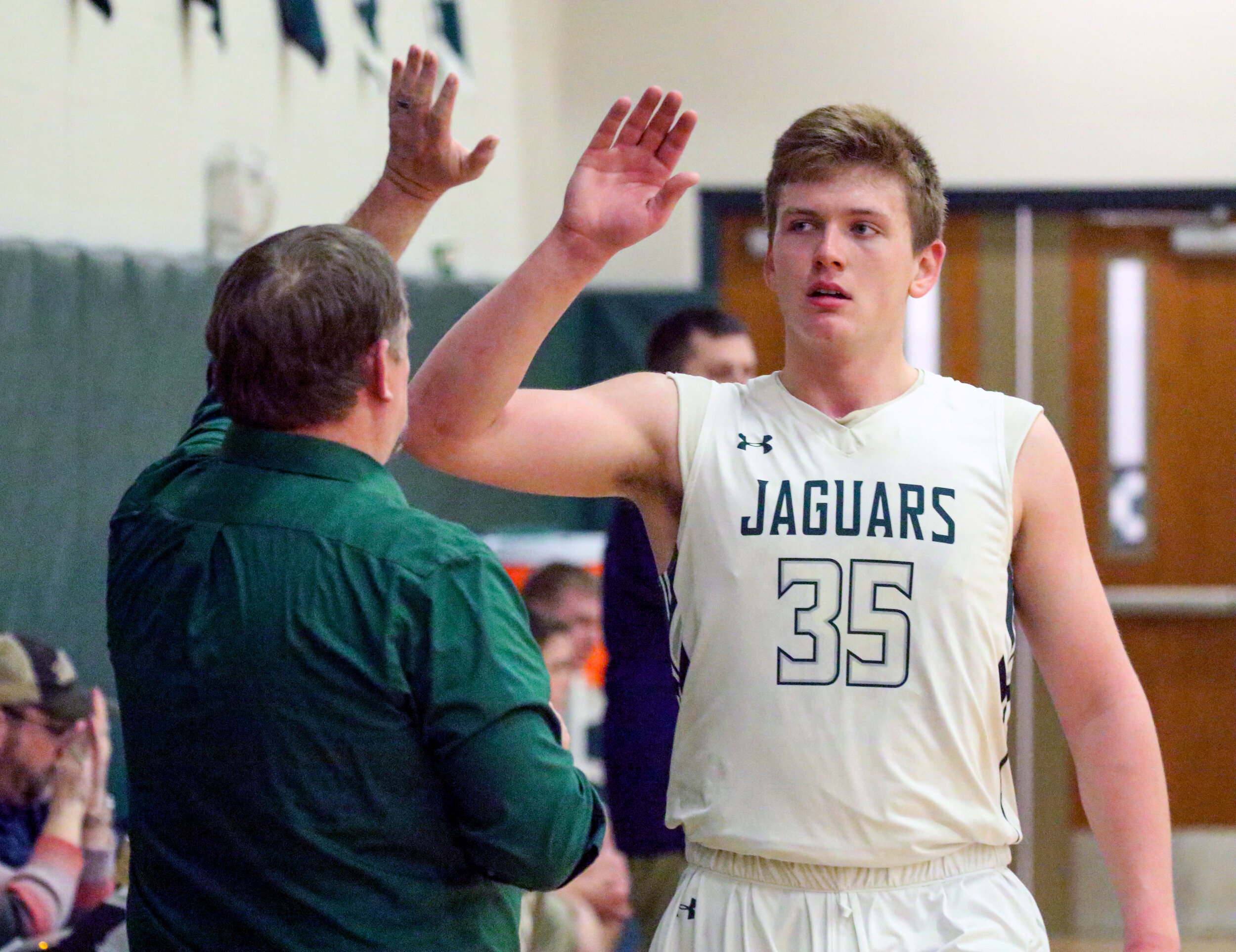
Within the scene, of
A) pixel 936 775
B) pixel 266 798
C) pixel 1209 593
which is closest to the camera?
pixel 266 798

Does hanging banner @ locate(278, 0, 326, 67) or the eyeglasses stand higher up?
hanging banner @ locate(278, 0, 326, 67)

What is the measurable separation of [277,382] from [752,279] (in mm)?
4515

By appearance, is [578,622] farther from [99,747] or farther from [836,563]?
[836,563]

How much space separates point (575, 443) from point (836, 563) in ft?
0.96

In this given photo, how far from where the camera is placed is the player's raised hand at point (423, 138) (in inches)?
63.9

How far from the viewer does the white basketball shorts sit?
4.90ft

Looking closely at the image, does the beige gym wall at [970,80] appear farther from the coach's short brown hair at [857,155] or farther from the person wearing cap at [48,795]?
the coach's short brown hair at [857,155]

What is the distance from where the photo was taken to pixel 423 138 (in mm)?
1639

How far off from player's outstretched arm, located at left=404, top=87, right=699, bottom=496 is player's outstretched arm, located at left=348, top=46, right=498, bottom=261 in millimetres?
151

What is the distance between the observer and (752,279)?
18.7 feet

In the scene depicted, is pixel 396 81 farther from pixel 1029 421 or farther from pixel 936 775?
pixel 936 775

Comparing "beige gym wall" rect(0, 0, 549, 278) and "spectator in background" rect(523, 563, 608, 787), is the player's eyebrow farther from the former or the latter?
"spectator in background" rect(523, 563, 608, 787)

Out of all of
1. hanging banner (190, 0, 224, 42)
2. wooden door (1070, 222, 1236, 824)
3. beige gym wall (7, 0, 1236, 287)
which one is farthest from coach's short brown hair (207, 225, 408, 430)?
wooden door (1070, 222, 1236, 824)

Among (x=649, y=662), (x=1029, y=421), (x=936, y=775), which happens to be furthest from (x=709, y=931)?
(x=649, y=662)
